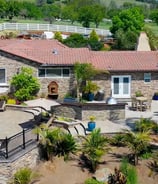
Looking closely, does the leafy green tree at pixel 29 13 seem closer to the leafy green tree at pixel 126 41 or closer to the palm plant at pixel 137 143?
the leafy green tree at pixel 126 41

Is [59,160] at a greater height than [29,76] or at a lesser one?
lesser

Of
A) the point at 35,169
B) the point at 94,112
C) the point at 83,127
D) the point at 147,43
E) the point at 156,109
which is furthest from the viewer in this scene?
the point at 147,43

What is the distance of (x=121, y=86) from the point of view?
37656mm

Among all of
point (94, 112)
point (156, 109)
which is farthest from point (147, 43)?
point (94, 112)

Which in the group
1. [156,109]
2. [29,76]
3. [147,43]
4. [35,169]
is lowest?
[35,169]

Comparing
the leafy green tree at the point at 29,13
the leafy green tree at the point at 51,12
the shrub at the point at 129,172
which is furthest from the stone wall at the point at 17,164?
the leafy green tree at the point at 51,12

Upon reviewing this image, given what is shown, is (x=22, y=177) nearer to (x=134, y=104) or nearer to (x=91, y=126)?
(x=91, y=126)

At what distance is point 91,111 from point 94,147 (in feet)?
18.5

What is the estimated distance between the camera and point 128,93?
3775cm

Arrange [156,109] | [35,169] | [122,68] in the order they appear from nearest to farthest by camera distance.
A: [35,169]
[156,109]
[122,68]

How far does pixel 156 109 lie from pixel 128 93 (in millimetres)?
3539

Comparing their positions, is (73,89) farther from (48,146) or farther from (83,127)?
(48,146)

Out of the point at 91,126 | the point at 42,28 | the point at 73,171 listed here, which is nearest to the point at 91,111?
the point at 91,126

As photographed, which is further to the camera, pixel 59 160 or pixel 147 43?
pixel 147 43
